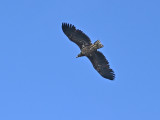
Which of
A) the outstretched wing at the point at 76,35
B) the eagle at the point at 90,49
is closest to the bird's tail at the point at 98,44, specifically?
the eagle at the point at 90,49

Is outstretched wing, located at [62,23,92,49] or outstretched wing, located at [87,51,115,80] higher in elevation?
outstretched wing, located at [62,23,92,49]

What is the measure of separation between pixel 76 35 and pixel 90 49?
162 centimetres

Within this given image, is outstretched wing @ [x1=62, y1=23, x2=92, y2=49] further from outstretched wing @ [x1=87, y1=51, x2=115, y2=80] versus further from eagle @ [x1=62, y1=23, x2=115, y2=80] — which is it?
outstretched wing @ [x1=87, y1=51, x2=115, y2=80]

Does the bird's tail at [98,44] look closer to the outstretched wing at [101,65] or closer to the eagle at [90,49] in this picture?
the eagle at [90,49]

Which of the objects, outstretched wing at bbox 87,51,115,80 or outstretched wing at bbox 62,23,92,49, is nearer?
outstretched wing at bbox 62,23,92,49

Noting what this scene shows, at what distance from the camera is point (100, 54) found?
1251 inches

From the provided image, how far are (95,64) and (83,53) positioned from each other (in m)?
1.59

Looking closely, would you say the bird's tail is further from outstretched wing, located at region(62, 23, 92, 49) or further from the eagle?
outstretched wing, located at region(62, 23, 92, 49)

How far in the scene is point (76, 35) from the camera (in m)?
31.3

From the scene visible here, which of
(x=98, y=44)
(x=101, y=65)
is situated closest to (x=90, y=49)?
(x=98, y=44)

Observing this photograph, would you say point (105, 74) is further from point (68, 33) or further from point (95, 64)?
point (68, 33)

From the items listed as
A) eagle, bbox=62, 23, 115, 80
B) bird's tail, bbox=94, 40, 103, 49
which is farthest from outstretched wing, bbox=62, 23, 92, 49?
bird's tail, bbox=94, 40, 103, 49

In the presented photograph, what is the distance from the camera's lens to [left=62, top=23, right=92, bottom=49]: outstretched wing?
102 ft

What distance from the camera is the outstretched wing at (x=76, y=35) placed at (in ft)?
102
